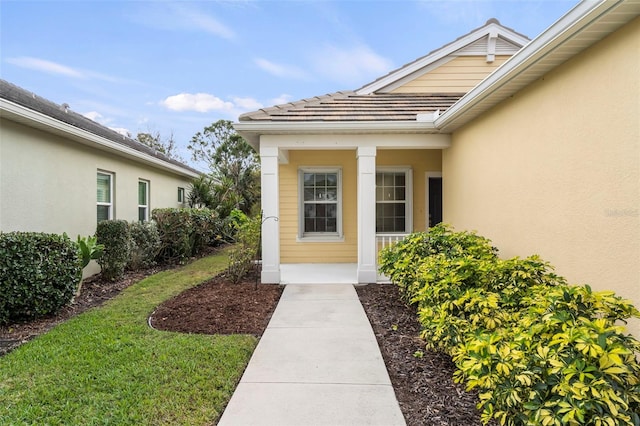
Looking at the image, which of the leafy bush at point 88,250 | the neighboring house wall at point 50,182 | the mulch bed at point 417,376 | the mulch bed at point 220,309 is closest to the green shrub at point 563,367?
the mulch bed at point 417,376

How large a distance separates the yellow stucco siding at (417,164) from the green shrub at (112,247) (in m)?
6.39

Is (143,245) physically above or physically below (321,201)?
below

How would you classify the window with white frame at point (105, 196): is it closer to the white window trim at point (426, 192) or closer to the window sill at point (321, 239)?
the window sill at point (321, 239)

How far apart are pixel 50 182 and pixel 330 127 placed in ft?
18.7

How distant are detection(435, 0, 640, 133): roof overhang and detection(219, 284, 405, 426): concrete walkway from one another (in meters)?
3.69

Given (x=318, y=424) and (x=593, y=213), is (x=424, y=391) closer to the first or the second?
(x=318, y=424)

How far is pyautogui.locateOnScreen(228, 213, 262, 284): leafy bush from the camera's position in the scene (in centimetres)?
751

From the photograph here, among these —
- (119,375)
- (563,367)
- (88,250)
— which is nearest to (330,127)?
(88,250)

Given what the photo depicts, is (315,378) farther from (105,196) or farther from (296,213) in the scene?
(105,196)

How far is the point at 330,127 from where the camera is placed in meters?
6.98

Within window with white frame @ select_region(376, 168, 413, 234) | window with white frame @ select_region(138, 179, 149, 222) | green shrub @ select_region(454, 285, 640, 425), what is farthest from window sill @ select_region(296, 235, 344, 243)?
green shrub @ select_region(454, 285, 640, 425)

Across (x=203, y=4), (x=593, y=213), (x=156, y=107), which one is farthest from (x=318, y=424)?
(x=156, y=107)

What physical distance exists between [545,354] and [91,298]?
717cm

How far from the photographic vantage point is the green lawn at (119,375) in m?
2.83
